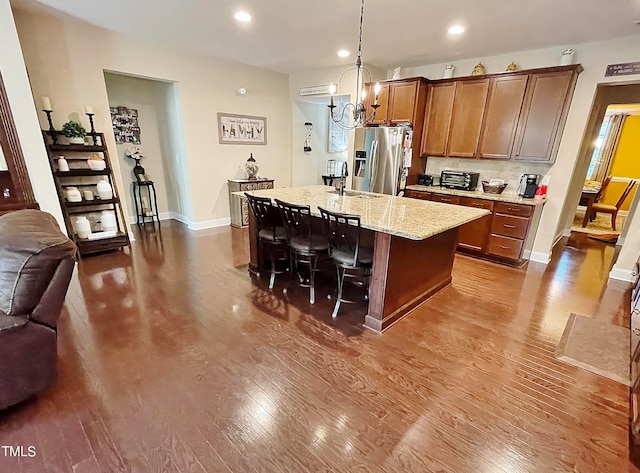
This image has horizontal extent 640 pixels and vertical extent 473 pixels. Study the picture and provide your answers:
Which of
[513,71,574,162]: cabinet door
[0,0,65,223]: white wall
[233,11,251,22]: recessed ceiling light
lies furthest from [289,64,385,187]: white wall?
[0,0,65,223]: white wall

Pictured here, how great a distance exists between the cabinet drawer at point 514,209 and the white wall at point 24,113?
5305mm

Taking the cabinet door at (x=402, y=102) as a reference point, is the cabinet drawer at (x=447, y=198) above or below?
below

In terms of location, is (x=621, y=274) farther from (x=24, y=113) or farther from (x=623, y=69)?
(x=24, y=113)

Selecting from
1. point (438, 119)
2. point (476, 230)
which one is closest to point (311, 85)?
point (438, 119)

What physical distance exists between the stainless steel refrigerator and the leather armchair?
3973 millimetres

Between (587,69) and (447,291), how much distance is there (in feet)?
10.2

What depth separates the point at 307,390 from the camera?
188 cm

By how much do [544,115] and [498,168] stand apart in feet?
2.86

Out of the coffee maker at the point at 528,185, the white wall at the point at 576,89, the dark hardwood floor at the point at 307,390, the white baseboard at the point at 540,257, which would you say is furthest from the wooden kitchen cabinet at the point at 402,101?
the dark hardwood floor at the point at 307,390

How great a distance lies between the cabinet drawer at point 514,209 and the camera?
3.78 meters

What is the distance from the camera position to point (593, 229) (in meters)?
5.91

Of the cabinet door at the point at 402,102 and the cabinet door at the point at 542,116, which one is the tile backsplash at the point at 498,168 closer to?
the cabinet door at the point at 542,116

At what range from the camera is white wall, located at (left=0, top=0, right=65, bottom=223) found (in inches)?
117

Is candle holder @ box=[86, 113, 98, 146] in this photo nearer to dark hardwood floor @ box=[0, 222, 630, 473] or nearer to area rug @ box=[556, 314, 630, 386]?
dark hardwood floor @ box=[0, 222, 630, 473]
